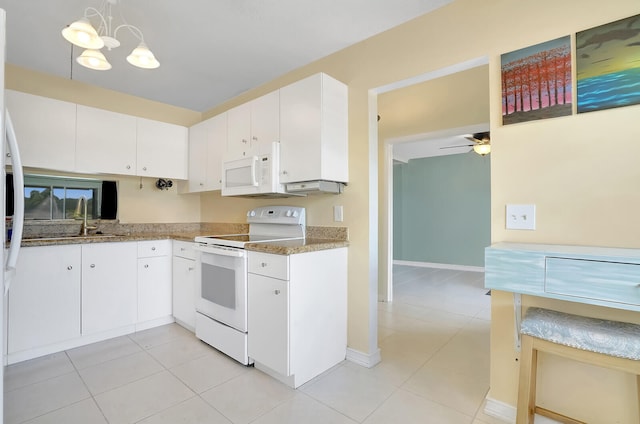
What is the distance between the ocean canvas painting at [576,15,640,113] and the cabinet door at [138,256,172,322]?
3395mm

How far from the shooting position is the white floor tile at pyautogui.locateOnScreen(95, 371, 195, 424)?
65.7 inches

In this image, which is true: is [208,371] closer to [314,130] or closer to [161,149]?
[314,130]

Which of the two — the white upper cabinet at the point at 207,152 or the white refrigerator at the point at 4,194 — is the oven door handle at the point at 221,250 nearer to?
the white upper cabinet at the point at 207,152

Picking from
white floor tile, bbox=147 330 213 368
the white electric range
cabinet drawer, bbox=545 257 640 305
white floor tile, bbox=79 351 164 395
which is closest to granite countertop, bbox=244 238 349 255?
the white electric range

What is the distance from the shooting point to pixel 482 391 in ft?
6.20

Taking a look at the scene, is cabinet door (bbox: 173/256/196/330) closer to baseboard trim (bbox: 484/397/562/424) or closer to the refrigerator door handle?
the refrigerator door handle

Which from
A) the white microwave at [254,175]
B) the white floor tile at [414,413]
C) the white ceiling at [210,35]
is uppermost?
the white ceiling at [210,35]

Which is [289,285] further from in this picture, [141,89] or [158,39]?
[141,89]

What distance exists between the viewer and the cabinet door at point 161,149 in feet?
10.5

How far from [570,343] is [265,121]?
238 centimetres

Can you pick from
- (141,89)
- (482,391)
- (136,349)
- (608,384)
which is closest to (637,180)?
(608,384)

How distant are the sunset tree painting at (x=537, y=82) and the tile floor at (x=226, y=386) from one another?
1675mm

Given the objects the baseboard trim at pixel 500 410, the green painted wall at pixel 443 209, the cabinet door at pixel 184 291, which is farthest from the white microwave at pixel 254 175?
the green painted wall at pixel 443 209

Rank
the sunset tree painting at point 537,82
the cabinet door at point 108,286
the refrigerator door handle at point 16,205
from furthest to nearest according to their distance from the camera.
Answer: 1. the cabinet door at point 108,286
2. the sunset tree painting at point 537,82
3. the refrigerator door handle at point 16,205
